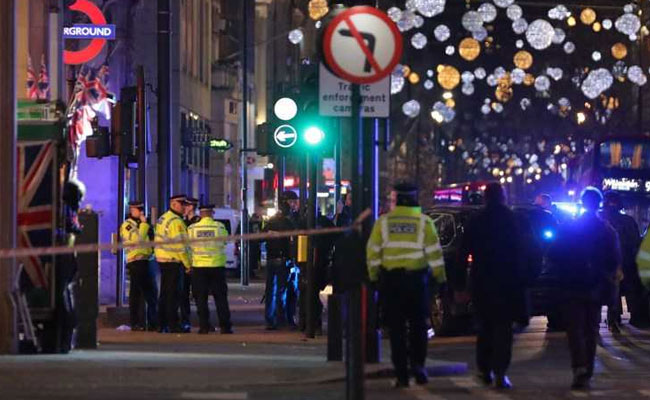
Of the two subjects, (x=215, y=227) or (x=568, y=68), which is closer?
(x=215, y=227)


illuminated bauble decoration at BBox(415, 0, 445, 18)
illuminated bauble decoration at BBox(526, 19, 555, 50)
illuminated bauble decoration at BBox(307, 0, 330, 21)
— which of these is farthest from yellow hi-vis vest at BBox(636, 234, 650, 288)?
illuminated bauble decoration at BBox(526, 19, 555, 50)

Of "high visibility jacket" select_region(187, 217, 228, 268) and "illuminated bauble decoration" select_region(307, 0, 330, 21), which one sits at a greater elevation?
"illuminated bauble decoration" select_region(307, 0, 330, 21)

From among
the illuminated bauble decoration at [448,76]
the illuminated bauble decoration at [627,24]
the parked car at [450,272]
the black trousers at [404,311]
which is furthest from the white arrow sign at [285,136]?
the illuminated bauble decoration at [448,76]

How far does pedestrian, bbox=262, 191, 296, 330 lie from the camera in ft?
71.4

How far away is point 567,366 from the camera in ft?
51.9

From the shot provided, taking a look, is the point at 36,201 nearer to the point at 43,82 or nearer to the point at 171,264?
the point at 171,264

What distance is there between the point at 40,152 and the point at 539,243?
7.66 metres

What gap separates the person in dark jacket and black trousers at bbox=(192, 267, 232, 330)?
511 cm

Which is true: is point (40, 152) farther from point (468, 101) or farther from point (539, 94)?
point (468, 101)

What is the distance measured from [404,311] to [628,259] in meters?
8.85

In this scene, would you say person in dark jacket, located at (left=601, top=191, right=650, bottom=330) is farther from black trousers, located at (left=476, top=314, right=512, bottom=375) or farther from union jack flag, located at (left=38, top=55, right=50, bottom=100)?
union jack flag, located at (left=38, top=55, right=50, bottom=100)

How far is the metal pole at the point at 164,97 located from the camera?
83.1 feet

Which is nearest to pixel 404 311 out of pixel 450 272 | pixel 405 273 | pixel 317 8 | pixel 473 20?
pixel 405 273

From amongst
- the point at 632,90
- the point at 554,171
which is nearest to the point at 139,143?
the point at 632,90
